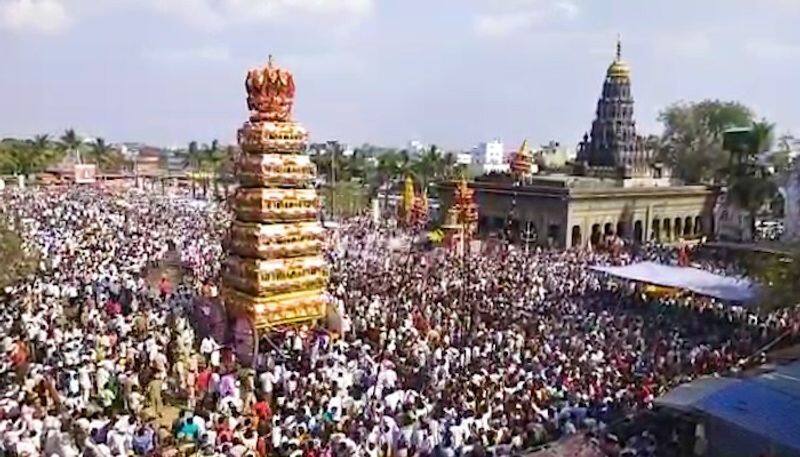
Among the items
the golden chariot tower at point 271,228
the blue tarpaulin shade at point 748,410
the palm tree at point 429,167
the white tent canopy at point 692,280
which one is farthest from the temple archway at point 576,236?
the palm tree at point 429,167

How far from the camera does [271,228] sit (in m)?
18.7

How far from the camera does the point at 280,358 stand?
56.8 feet

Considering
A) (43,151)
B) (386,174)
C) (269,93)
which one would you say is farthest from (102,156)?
(269,93)

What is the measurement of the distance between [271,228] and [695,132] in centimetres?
5370

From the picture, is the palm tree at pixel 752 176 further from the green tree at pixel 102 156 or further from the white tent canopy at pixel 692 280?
the green tree at pixel 102 156

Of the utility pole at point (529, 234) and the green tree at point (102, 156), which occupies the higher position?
the green tree at point (102, 156)

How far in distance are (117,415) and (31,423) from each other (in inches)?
66.8

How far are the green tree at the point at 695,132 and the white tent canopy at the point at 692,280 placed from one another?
3697cm

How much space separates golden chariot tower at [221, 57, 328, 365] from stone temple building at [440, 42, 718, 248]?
23.2 meters

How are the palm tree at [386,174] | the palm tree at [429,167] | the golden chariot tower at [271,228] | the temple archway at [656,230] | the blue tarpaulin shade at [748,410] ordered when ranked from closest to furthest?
the blue tarpaulin shade at [748,410], the golden chariot tower at [271,228], the temple archway at [656,230], the palm tree at [429,167], the palm tree at [386,174]

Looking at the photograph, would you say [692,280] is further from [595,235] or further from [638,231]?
[638,231]

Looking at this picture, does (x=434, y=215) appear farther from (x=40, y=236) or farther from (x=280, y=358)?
(x=280, y=358)

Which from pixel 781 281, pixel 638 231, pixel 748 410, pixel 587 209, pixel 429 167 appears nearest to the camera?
pixel 748 410

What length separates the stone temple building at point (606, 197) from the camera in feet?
135
